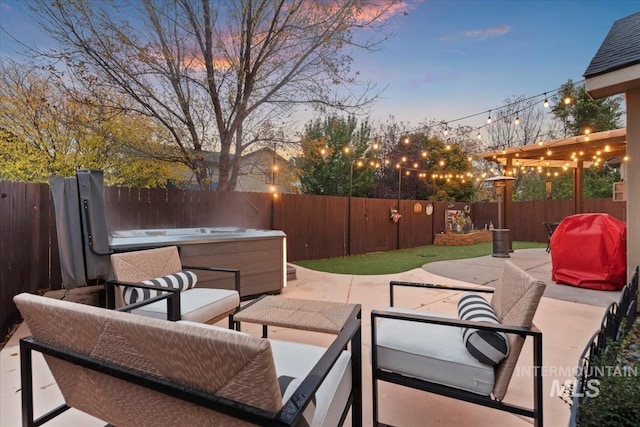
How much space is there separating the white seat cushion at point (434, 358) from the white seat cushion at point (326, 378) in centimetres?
28

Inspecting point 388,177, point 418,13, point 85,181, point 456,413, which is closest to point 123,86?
point 85,181

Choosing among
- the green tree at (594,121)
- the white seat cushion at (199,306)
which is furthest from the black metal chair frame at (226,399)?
the green tree at (594,121)

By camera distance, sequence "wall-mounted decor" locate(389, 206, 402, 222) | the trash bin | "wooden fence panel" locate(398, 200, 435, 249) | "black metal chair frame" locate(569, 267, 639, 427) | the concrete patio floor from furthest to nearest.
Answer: "wooden fence panel" locate(398, 200, 435, 249)
"wall-mounted decor" locate(389, 206, 402, 222)
the trash bin
the concrete patio floor
"black metal chair frame" locate(569, 267, 639, 427)

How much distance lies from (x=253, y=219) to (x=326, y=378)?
5.55 meters

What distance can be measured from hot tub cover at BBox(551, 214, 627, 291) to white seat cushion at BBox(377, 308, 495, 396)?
13.3 feet

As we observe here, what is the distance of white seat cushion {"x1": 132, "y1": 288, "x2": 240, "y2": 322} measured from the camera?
2424mm

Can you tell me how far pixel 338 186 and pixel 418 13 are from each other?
765 centimetres

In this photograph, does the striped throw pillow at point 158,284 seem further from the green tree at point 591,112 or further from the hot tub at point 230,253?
the green tree at point 591,112

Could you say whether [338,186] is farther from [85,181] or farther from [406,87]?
[85,181]

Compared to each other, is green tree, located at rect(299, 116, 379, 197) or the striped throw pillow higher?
green tree, located at rect(299, 116, 379, 197)

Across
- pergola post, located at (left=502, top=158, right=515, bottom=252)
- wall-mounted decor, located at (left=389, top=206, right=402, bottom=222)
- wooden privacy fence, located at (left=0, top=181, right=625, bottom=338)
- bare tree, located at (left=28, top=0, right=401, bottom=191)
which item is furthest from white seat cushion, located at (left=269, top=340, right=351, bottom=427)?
pergola post, located at (left=502, top=158, right=515, bottom=252)

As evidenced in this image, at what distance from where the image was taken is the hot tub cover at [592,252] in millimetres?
4430

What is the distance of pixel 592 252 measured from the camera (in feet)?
15.1

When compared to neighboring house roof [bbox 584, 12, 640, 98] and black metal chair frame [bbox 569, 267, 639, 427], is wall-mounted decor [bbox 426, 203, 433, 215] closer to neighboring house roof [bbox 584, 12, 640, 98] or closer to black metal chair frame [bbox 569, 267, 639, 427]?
neighboring house roof [bbox 584, 12, 640, 98]
